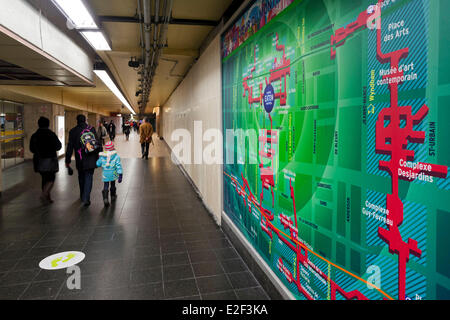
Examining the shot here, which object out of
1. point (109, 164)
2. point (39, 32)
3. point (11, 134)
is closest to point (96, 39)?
point (39, 32)

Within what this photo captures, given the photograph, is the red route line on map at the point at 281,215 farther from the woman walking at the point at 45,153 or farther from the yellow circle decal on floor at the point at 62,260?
the woman walking at the point at 45,153

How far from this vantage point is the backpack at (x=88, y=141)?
5.28 m

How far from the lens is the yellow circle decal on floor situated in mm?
3090

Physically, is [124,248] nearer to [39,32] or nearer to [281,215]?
[281,215]

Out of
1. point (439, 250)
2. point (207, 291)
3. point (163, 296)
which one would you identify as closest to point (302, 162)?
point (439, 250)

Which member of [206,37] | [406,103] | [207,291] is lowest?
[207,291]

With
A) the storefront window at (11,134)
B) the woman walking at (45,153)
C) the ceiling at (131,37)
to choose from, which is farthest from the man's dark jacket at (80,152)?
the storefront window at (11,134)

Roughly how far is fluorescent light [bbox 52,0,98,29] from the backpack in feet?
5.89

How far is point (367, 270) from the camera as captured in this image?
1452 millimetres

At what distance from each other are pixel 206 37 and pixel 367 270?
515 centimetres

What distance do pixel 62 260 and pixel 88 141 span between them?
2581mm

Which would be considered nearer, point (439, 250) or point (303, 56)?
point (439, 250)

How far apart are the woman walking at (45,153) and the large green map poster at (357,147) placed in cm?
447

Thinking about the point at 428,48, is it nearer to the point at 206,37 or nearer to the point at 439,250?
the point at 439,250
